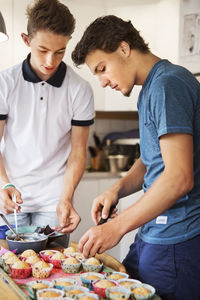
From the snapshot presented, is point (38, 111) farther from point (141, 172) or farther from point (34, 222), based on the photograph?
point (141, 172)

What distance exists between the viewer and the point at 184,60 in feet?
11.6

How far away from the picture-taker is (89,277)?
1.15 meters

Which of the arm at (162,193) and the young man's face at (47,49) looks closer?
the arm at (162,193)

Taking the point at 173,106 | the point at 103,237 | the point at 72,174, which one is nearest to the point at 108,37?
the point at 173,106

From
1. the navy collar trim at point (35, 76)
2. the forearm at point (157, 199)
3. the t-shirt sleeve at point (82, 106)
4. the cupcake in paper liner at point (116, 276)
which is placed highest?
the navy collar trim at point (35, 76)

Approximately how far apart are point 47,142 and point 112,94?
2213mm

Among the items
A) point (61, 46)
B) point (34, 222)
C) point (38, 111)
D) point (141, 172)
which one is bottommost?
point (34, 222)

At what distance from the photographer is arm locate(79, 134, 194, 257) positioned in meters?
1.07

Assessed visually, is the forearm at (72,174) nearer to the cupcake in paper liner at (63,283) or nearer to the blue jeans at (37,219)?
the blue jeans at (37,219)

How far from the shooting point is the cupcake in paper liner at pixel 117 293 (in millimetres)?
1010

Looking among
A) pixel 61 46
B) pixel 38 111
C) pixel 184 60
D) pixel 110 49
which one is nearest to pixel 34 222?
pixel 38 111

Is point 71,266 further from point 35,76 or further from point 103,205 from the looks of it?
point 35,76

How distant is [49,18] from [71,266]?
1019 mm

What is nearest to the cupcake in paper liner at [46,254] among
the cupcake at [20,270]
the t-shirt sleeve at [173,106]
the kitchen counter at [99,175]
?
the cupcake at [20,270]
